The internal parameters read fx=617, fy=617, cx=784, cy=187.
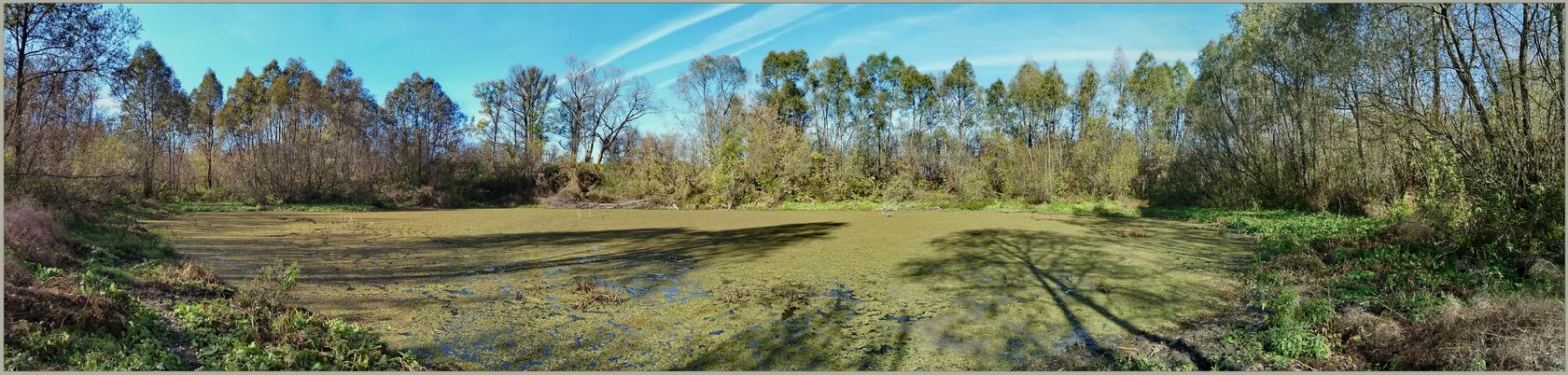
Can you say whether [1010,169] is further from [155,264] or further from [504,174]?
A: [155,264]

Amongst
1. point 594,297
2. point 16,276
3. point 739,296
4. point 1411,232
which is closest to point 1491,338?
point 1411,232

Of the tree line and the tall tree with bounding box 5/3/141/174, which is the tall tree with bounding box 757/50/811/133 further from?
the tall tree with bounding box 5/3/141/174

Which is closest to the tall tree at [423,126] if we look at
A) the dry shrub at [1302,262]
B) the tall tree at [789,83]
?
the tall tree at [789,83]

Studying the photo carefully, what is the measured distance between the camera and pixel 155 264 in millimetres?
6793

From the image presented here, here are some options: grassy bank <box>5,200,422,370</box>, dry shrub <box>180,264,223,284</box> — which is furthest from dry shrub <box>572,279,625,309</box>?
dry shrub <box>180,264,223,284</box>

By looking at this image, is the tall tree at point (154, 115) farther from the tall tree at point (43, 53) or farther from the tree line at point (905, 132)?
the tall tree at point (43, 53)

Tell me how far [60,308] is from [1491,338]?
29.6ft

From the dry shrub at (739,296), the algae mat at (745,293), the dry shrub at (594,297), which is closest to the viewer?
the algae mat at (745,293)

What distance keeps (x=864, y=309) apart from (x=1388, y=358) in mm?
4012

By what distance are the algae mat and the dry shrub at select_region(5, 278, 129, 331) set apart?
167cm

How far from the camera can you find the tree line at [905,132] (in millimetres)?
7332

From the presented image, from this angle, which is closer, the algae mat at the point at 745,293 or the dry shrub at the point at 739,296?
the algae mat at the point at 745,293

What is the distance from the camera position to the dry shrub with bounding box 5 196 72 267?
5.65m

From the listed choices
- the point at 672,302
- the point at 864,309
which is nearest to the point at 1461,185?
the point at 864,309
